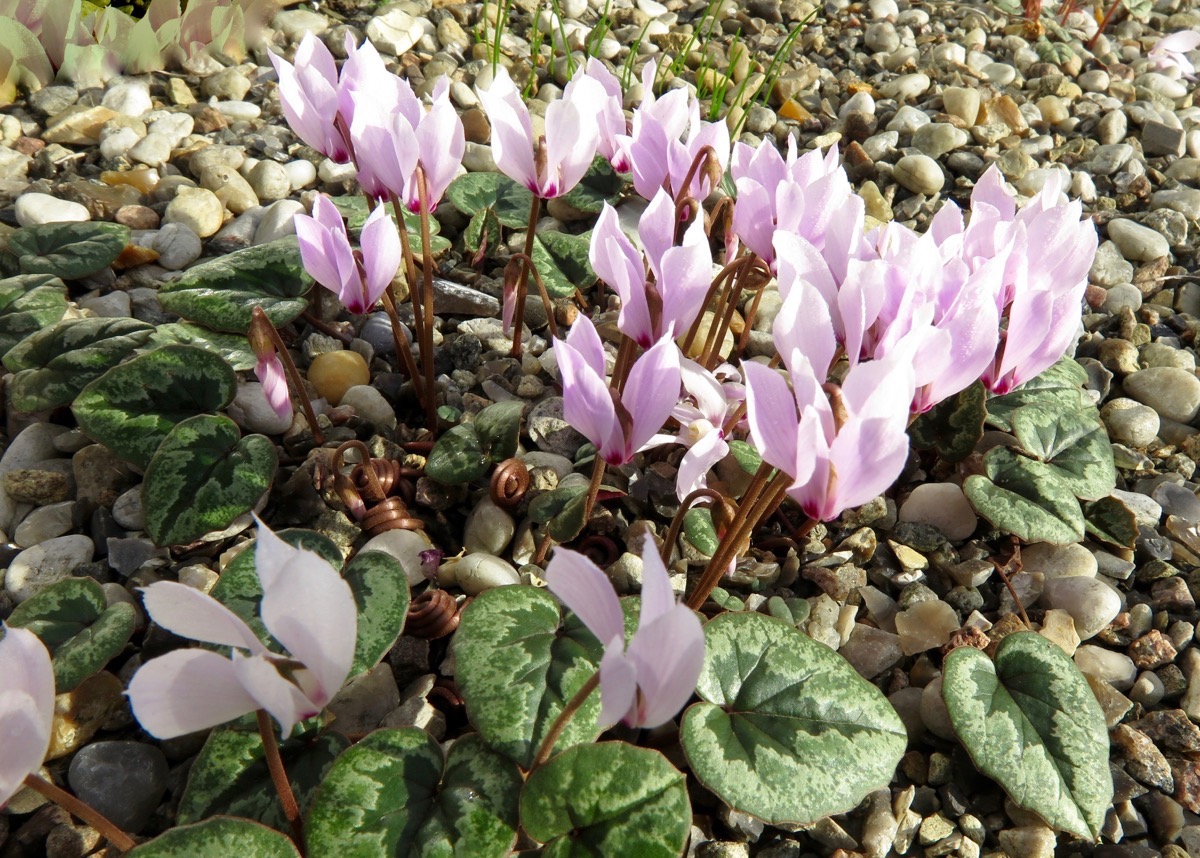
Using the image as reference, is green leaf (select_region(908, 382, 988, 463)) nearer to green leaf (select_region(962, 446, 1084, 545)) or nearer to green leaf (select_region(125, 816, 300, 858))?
green leaf (select_region(962, 446, 1084, 545))

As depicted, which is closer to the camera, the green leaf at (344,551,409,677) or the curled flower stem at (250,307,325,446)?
the green leaf at (344,551,409,677)

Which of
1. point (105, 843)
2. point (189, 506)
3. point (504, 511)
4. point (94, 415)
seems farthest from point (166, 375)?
point (105, 843)

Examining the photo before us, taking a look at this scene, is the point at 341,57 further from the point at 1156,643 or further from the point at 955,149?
the point at 1156,643

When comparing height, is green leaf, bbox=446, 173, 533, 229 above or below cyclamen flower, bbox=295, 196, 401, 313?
below

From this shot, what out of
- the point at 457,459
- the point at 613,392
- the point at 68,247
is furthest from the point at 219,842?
the point at 68,247

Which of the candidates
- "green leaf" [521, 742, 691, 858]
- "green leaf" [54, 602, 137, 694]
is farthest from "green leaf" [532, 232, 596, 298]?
"green leaf" [521, 742, 691, 858]

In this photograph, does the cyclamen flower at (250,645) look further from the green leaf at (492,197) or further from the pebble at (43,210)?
the pebble at (43,210)
